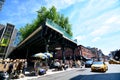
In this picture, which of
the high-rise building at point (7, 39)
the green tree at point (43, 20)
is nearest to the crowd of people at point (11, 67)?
the high-rise building at point (7, 39)

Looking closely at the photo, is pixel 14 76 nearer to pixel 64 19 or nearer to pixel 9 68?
pixel 9 68

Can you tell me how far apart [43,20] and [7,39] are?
35.3 ft

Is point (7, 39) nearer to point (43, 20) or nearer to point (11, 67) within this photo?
point (43, 20)

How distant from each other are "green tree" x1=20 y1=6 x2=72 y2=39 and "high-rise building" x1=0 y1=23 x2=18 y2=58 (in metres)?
3.78

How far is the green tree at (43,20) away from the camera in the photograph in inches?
1685

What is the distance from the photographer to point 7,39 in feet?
135

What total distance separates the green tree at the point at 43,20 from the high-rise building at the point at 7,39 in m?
3.78

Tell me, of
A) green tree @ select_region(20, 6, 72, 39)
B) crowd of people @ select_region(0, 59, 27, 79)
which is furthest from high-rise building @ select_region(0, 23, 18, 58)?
crowd of people @ select_region(0, 59, 27, 79)

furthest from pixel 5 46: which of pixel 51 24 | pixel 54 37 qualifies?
pixel 51 24

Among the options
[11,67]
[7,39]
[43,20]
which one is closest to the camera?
[11,67]

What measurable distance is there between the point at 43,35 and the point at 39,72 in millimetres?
8211

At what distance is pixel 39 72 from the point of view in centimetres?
1988

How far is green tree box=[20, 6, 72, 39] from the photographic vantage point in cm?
4279

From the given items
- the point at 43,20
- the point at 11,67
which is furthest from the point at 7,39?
the point at 11,67
